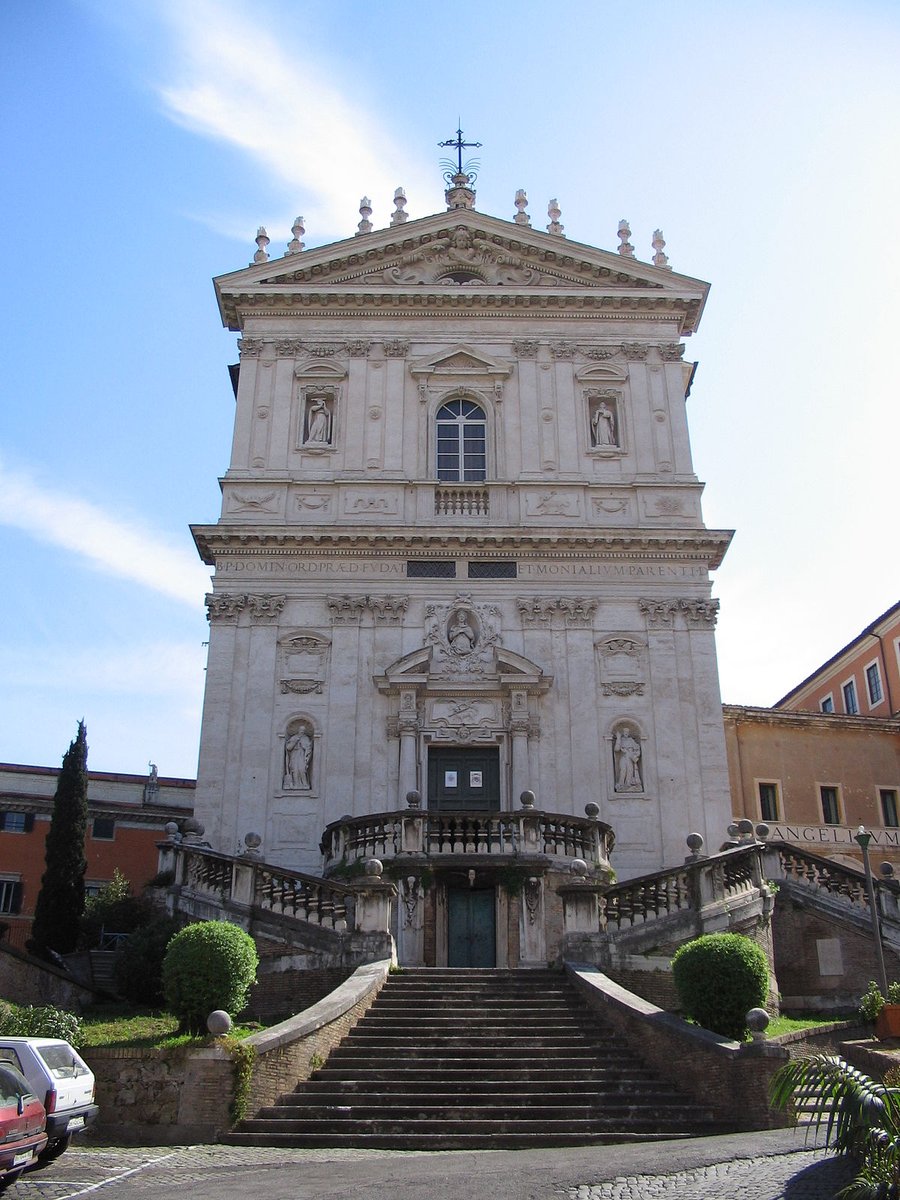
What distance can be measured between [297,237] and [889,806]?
22754mm

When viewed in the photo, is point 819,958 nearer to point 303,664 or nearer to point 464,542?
point 464,542

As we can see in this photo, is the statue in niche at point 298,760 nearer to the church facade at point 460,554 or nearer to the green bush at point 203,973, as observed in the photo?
the church facade at point 460,554

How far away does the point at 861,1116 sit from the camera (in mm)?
8648

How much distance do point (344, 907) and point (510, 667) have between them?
8912 mm

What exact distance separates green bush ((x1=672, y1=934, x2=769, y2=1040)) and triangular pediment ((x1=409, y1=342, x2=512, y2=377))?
18.6m

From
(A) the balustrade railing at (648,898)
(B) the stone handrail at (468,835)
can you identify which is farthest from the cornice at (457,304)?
(A) the balustrade railing at (648,898)

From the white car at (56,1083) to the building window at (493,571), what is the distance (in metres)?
17.1

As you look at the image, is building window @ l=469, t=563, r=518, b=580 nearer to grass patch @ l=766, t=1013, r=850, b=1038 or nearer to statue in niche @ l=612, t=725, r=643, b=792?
statue in niche @ l=612, t=725, r=643, b=792

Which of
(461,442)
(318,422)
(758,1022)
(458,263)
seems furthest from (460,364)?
(758,1022)

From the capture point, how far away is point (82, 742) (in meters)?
30.9

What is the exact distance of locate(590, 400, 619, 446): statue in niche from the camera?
1194 inches

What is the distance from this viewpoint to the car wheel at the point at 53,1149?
11.7 meters

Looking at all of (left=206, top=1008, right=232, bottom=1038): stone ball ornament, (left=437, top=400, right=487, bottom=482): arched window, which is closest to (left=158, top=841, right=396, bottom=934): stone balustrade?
(left=206, top=1008, right=232, bottom=1038): stone ball ornament

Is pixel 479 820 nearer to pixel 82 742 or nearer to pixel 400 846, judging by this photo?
pixel 400 846
